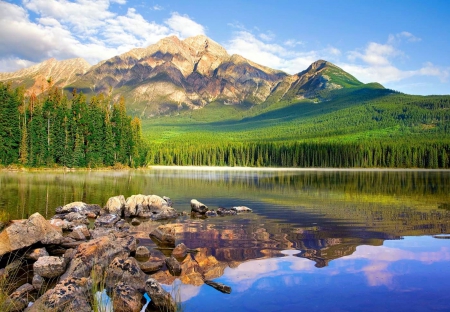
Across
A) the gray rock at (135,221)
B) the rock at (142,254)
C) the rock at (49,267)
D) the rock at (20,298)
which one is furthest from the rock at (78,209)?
the rock at (20,298)

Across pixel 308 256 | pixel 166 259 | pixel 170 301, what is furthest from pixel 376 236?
pixel 170 301

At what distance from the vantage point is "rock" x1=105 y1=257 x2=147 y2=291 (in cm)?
1308

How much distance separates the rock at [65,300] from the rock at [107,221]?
13.5m

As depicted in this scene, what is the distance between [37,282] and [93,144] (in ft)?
277

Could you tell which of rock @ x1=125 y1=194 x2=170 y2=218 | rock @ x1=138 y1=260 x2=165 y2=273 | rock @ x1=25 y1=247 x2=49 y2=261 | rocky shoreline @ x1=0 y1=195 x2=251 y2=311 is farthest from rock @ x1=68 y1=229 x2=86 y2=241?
rock @ x1=125 y1=194 x2=170 y2=218

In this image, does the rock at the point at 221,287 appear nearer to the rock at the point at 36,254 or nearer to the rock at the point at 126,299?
the rock at the point at 126,299

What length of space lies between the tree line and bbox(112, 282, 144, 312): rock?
75959 mm

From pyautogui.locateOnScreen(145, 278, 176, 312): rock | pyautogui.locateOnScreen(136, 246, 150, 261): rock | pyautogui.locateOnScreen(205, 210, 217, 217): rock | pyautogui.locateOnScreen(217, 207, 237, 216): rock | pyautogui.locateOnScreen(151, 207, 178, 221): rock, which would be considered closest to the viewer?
pyautogui.locateOnScreen(145, 278, 176, 312): rock

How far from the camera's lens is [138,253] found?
17.4 metres

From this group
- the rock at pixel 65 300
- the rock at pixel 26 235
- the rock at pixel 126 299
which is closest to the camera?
the rock at pixel 65 300

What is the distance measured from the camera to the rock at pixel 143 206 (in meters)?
30.4

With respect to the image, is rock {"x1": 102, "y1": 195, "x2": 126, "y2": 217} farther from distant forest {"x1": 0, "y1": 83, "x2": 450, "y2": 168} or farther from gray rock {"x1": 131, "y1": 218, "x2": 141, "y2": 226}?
distant forest {"x1": 0, "y1": 83, "x2": 450, "y2": 168}

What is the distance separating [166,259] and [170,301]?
493 cm

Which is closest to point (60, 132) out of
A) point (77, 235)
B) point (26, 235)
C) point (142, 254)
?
point (77, 235)
